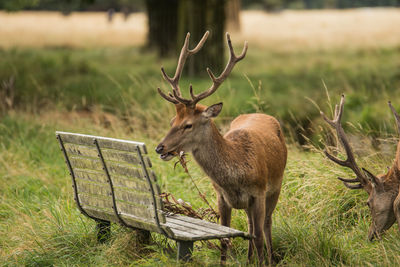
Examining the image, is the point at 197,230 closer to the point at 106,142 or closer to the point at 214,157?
the point at 214,157

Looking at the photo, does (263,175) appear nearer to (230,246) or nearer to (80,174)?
(230,246)

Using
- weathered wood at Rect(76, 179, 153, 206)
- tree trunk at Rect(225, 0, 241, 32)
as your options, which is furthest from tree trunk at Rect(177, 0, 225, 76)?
tree trunk at Rect(225, 0, 241, 32)

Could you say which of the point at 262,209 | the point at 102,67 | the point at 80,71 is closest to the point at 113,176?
the point at 262,209

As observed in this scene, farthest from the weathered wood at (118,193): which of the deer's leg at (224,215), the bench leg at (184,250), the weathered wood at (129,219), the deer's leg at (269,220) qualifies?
the deer's leg at (269,220)

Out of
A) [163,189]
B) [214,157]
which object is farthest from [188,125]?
[163,189]

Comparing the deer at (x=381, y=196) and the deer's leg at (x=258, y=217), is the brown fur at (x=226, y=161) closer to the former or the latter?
the deer's leg at (x=258, y=217)

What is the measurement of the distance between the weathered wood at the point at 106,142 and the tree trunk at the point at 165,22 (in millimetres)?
15600

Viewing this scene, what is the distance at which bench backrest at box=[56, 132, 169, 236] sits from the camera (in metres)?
4.79

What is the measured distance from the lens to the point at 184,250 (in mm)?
4816

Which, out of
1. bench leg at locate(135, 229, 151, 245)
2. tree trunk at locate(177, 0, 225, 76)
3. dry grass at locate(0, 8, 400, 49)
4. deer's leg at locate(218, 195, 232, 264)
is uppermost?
deer's leg at locate(218, 195, 232, 264)

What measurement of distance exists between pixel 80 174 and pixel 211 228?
131 cm

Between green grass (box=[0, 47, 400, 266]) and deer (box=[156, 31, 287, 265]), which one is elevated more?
deer (box=[156, 31, 287, 265])

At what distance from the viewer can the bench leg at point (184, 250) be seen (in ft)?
15.7

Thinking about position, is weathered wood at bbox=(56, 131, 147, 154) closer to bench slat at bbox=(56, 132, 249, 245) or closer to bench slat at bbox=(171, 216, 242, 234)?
bench slat at bbox=(56, 132, 249, 245)
